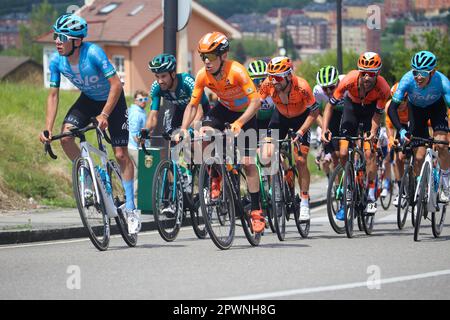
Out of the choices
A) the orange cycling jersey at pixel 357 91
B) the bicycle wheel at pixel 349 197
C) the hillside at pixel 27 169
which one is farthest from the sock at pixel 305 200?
the hillside at pixel 27 169

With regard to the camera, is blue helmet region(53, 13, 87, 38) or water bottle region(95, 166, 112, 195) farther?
blue helmet region(53, 13, 87, 38)

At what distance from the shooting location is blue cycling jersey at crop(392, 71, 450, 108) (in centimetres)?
1351

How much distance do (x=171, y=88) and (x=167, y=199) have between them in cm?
173

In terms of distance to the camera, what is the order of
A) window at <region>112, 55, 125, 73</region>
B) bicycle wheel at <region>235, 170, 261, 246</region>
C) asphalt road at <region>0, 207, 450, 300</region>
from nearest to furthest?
asphalt road at <region>0, 207, 450, 300</region> → bicycle wheel at <region>235, 170, 261, 246</region> → window at <region>112, 55, 125, 73</region>

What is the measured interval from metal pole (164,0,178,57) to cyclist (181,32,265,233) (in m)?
3.79

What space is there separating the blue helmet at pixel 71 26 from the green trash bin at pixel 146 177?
4.38m

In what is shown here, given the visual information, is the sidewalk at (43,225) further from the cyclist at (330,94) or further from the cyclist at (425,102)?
the cyclist at (425,102)

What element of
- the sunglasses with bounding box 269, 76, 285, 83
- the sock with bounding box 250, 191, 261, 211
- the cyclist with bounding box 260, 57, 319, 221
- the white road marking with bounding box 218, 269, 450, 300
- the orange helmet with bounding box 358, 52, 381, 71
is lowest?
the white road marking with bounding box 218, 269, 450, 300

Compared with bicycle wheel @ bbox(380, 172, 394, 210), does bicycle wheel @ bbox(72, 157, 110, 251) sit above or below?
above

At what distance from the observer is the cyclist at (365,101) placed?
13914mm

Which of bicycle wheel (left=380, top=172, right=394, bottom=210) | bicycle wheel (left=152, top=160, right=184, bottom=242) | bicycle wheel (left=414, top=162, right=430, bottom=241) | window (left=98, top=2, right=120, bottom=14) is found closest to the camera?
bicycle wheel (left=152, top=160, right=184, bottom=242)

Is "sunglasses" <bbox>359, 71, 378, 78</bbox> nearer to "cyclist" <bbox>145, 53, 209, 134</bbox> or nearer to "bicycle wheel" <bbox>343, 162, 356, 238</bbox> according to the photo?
"bicycle wheel" <bbox>343, 162, 356, 238</bbox>

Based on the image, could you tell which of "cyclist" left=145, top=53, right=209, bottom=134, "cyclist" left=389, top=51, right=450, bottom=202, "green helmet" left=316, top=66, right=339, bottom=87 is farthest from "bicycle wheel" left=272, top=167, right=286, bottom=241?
"green helmet" left=316, top=66, right=339, bottom=87

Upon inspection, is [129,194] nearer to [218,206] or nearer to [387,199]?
[218,206]
